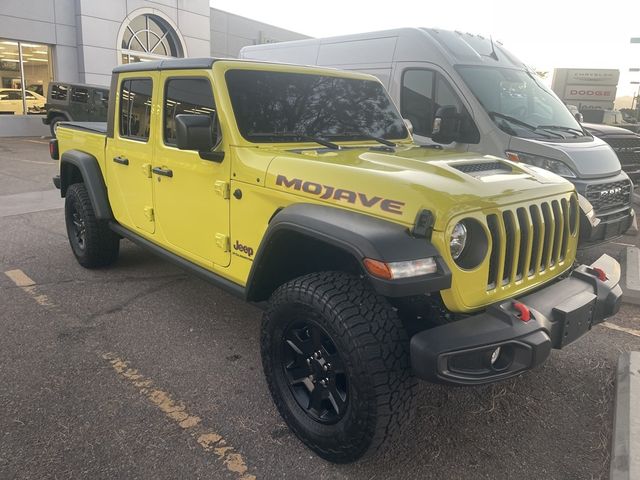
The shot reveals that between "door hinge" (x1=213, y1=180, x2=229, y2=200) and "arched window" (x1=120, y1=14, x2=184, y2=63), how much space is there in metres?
17.8

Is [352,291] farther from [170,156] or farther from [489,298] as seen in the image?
[170,156]

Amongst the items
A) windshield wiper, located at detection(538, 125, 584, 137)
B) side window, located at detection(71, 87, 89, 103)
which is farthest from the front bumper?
side window, located at detection(71, 87, 89, 103)

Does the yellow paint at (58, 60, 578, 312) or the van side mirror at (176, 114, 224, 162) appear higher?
the van side mirror at (176, 114, 224, 162)

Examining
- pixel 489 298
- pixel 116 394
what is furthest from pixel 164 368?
pixel 489 298

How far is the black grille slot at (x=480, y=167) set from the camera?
2709mm

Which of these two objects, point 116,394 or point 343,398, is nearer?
point 343,398

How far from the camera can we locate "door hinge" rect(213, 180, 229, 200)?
3053mm

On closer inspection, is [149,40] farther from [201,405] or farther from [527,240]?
[527,240]

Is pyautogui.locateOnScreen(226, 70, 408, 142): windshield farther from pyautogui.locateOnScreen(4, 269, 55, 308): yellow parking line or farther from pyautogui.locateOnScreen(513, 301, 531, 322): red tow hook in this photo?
pyautogui.locateOnScreen(4, 269, 55, 308): yellow parking line

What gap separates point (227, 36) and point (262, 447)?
84.4 ft

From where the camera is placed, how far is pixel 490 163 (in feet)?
9.61

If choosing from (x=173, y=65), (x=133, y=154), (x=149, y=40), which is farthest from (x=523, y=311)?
(x=149, y=40)

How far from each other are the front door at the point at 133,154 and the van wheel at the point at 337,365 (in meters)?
1.80

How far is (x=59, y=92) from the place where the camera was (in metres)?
15.8
